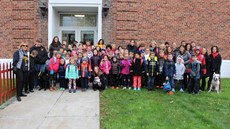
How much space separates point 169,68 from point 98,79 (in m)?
2.74

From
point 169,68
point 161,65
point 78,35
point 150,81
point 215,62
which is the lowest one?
point 150,81

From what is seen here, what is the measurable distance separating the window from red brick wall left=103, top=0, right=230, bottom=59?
202 cm

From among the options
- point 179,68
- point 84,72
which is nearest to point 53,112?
point 84,72

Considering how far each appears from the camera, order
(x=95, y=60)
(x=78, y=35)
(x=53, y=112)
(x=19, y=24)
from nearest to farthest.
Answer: (x=53, y=112) → (x=95, y=60) → (x=19, y=24) → (x=78, y=35)

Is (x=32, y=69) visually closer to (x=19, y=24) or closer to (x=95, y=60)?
(x=95, y=60)

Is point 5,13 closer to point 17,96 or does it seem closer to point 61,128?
point 17,96

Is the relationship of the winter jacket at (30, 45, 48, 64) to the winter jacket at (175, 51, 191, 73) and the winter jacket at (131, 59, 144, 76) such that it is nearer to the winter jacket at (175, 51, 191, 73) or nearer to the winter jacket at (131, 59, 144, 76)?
A: the winter jacket at (131, 59, 144, 76)

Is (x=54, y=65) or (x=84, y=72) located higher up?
(x=54, y=65)

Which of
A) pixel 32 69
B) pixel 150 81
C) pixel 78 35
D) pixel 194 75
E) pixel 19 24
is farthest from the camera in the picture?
pixel 78 35

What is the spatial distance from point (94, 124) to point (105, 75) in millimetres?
4540

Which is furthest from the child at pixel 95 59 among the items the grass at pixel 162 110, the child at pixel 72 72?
the grass at pixel 162 110

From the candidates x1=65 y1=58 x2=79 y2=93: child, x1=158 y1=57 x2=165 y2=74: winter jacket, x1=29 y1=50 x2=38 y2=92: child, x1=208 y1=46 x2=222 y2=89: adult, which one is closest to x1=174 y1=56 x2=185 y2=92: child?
x1=158 y1=57 x2=165 y2=74: winter jacket

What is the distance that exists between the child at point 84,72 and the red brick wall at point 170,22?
4319 millimetres

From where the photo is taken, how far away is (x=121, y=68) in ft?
36.8
